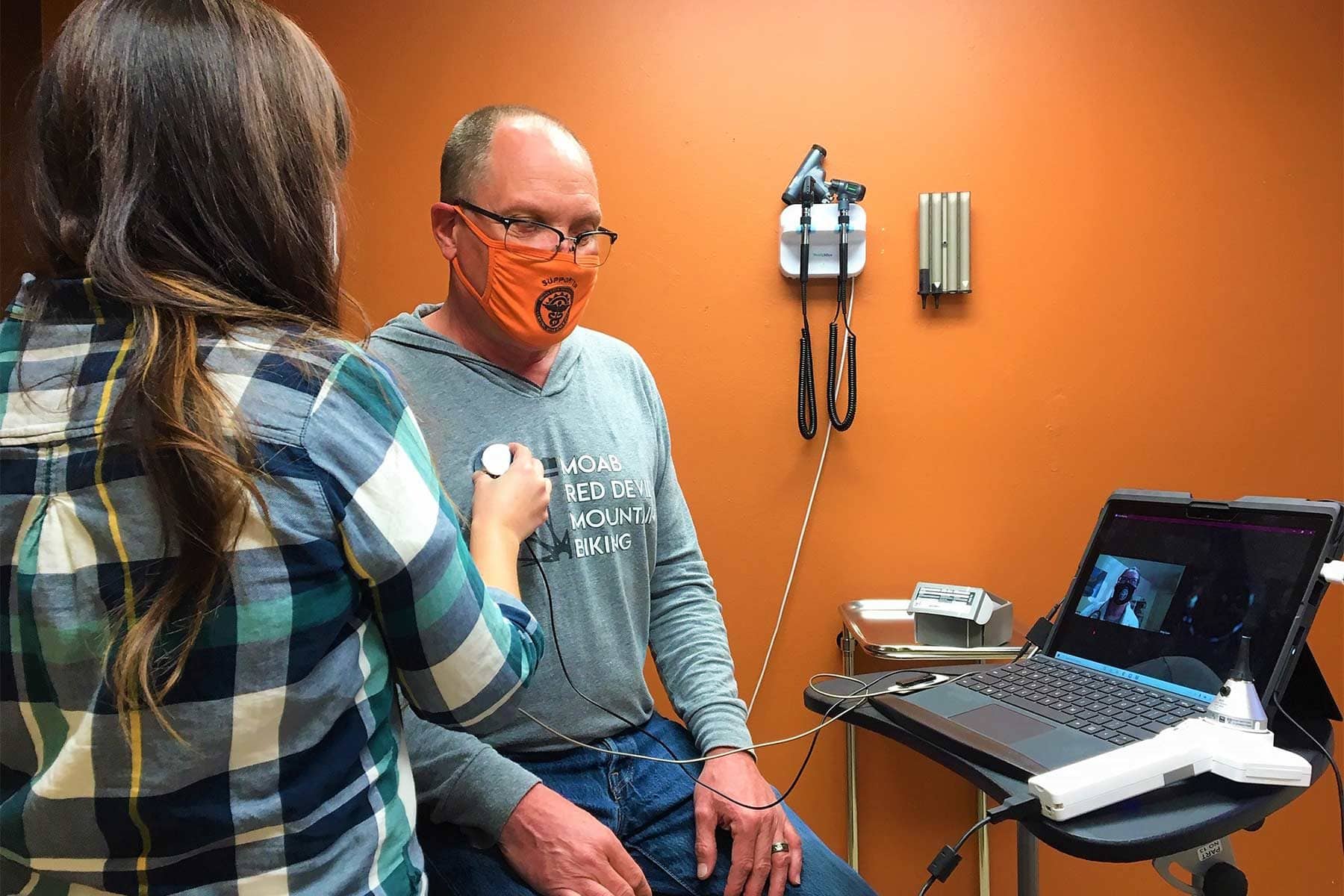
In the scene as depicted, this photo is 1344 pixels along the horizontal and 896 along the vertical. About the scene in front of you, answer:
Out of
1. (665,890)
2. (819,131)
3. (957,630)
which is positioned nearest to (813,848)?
(665,890)

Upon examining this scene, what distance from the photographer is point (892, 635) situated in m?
1.64

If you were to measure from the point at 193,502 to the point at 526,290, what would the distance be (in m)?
0.74

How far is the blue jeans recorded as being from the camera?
1.03 metres

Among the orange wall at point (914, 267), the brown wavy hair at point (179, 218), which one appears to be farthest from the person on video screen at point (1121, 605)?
the brown wavy hair at point (179, 218)

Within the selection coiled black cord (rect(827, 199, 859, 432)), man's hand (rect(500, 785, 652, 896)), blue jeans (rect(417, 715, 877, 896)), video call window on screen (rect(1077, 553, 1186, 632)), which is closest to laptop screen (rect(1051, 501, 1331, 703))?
video call window on screen (rect(1077, 553, 1186, 632))

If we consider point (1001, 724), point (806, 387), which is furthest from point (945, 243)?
point (1001, 724)

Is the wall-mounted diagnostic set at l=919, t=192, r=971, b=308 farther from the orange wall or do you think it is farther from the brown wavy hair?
the brown wavy hair

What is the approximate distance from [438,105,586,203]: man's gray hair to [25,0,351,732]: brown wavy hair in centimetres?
62

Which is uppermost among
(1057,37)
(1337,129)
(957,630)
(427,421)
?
(1057,37)

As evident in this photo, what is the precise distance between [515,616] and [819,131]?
146 centimetres

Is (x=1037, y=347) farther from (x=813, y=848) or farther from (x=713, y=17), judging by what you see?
(x=813, y=848)

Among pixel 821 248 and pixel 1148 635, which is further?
pixel 821 248

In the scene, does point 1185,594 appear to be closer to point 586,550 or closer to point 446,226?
point 586,550

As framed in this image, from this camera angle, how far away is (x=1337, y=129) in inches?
69.8
